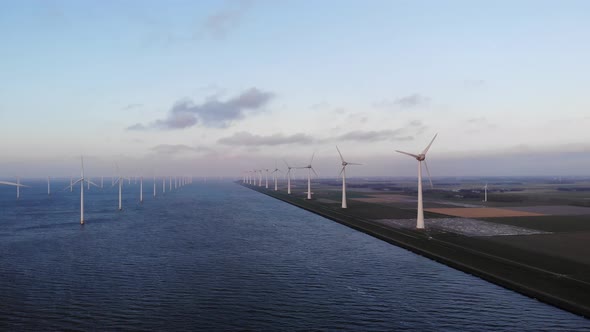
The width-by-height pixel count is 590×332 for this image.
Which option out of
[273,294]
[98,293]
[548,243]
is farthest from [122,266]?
[548,243]

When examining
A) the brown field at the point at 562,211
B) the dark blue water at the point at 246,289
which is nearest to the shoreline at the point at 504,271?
the dark blue water at the point at 246,289

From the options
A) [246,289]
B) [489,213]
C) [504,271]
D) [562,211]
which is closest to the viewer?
[246,289]

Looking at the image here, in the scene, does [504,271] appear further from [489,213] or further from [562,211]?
[562,211]

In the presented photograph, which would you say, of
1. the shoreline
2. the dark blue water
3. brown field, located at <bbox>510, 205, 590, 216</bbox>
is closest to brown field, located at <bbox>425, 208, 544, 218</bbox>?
brown field, located at <bbox>510, 205, 590, 216</bbox>

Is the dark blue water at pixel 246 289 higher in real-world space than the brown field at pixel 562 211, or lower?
lower

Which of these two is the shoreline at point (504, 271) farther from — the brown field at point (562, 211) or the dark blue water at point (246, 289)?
the brown field at point (562, 211)

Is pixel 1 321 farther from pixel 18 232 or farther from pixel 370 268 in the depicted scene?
pixel 18 232

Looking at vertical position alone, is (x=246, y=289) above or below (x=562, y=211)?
below

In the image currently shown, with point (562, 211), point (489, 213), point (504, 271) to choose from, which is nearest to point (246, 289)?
point (504, 271)
